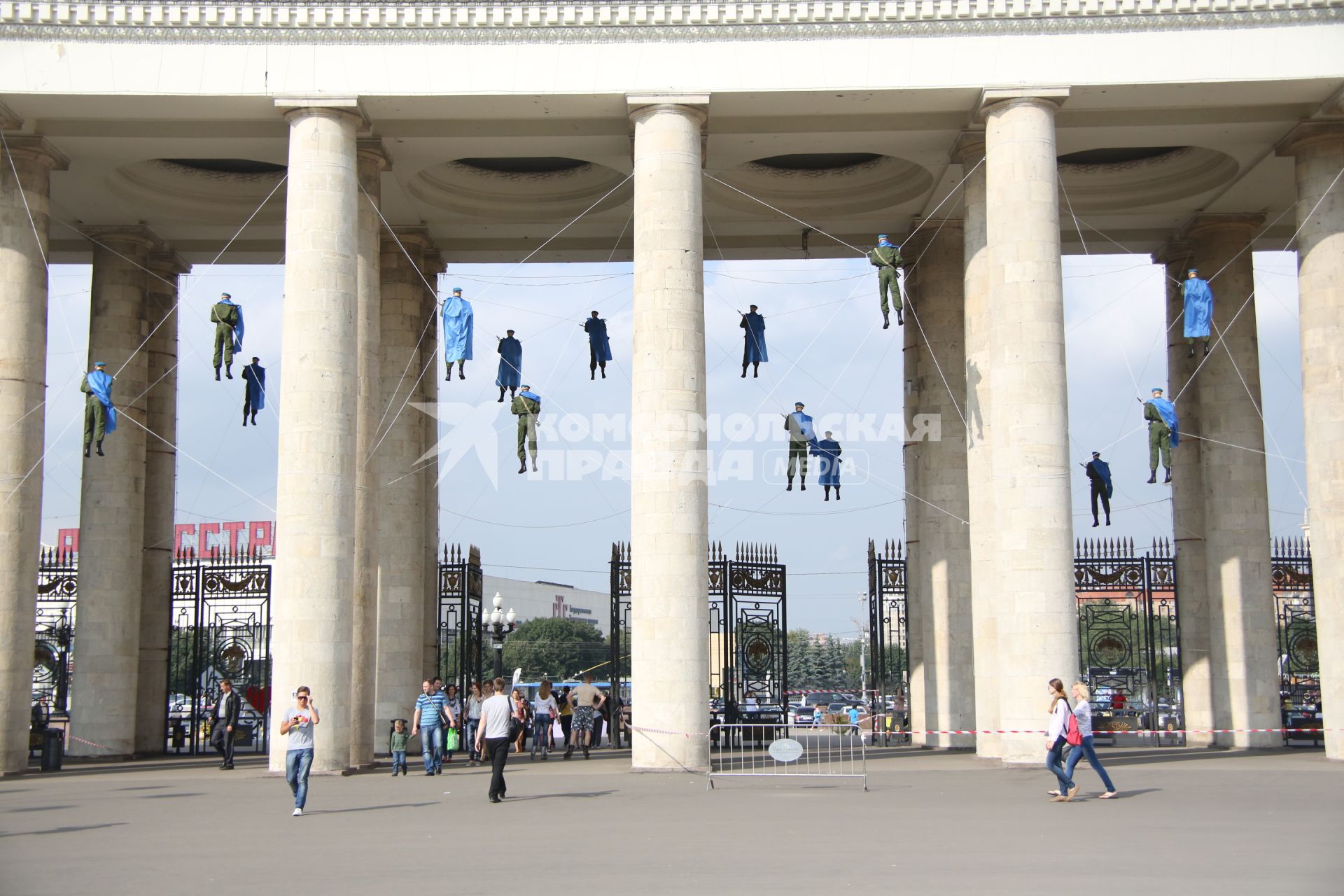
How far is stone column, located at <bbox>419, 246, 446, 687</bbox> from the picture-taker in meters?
31.1

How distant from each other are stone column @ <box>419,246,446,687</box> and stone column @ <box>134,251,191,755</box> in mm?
5648

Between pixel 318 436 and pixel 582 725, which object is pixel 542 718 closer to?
pixel 582 725

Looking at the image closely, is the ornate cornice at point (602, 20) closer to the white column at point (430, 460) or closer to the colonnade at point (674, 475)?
the colonnade at point (674, 475)

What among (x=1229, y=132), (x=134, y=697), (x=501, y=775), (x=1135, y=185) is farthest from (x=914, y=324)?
(x=134, y=697)

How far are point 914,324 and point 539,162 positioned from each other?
9.15m

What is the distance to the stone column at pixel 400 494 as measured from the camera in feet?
94.8

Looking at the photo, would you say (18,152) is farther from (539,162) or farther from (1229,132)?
(1229,132)

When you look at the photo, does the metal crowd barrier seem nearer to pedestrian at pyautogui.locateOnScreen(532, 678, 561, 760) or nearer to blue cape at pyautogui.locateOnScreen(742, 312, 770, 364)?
pedestrian at pyautogui.locateOnScreen(532, 678, 561, 760)

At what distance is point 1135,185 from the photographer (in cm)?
3058

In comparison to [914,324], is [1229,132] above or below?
above

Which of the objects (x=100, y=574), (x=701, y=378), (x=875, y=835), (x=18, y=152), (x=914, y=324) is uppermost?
(x=18, y=152)

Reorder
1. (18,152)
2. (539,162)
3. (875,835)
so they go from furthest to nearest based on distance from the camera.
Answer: (539,162) < (18,152) < (875,835)

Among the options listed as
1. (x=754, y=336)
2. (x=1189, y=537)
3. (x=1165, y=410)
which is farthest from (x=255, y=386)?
(x=1189, y=537)

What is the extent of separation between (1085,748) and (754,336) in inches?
547
